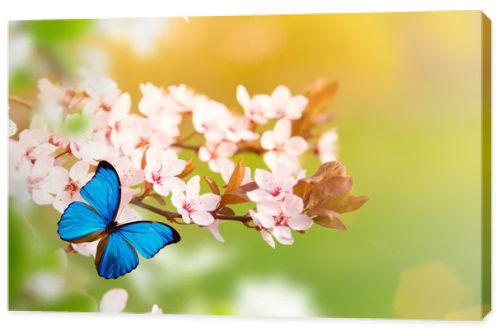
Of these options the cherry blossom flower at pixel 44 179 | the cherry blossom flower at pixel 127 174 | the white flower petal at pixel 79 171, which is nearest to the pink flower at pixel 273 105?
the cherry blossom flower at pixel 127 174

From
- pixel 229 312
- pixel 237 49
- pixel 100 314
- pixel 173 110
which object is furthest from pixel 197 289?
pixel 237 49

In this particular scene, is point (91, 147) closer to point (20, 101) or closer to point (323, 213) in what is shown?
point (20, 101)

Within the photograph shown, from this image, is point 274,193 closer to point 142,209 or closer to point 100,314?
point 142,209

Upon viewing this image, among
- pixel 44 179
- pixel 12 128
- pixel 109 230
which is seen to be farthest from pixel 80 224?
pixel 12 128

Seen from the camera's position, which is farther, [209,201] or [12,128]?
[12,128]

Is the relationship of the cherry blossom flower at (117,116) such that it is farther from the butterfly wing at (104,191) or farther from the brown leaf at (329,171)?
the brown leaf at (329,171)

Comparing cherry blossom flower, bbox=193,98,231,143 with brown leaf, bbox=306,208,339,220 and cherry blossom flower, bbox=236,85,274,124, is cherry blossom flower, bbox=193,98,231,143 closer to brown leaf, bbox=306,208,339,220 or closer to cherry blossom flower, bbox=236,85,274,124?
cherry blossom flower, bbox=236,85,274,124

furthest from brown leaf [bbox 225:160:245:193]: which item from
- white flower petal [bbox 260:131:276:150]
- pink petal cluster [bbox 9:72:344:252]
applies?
white flower petal [bbox 260:131:276:150]

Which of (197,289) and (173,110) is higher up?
(173,110)
